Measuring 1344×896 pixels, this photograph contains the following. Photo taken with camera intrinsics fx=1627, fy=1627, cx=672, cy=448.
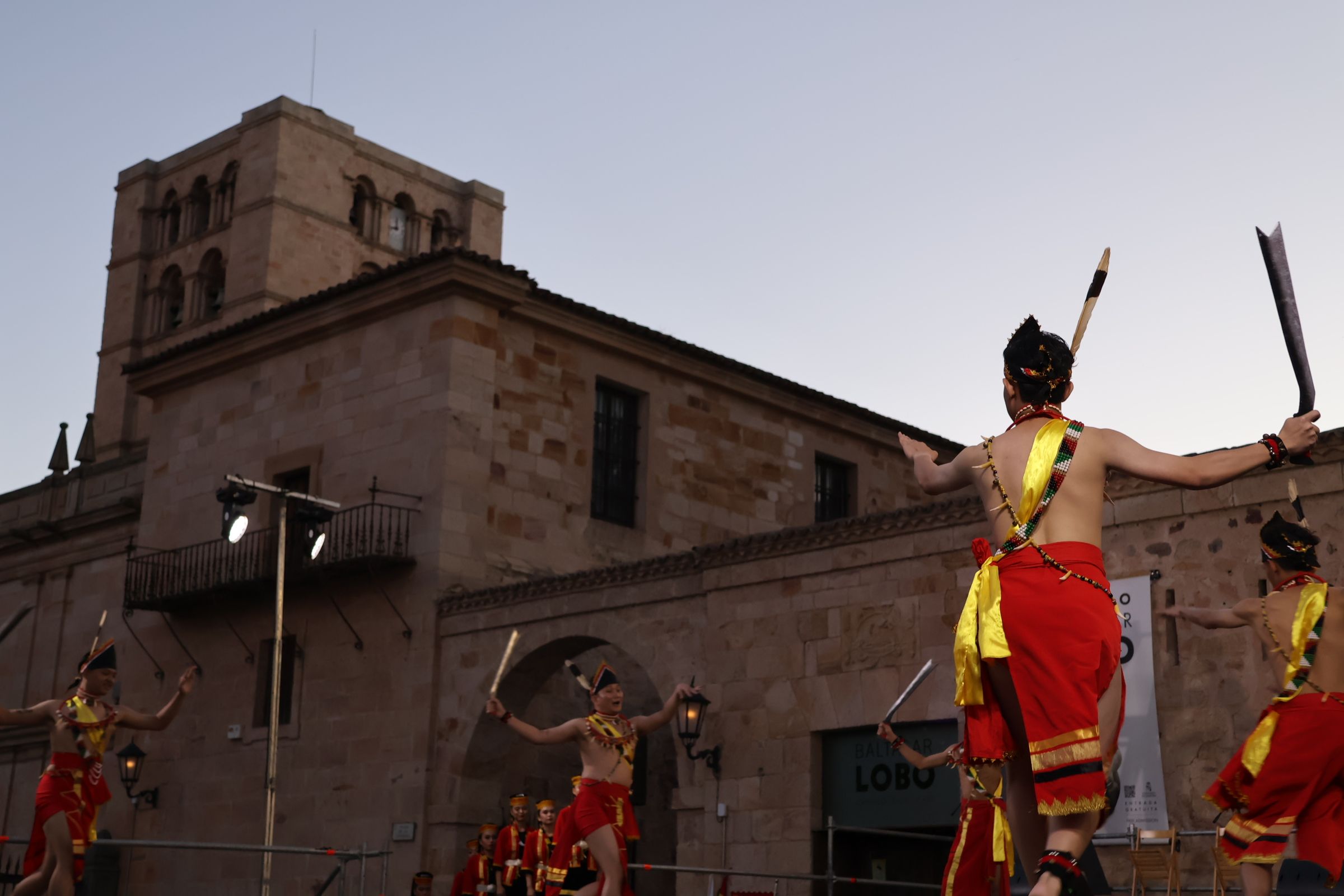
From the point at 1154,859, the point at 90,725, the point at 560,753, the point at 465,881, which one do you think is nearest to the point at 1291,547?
the point at 1154,859

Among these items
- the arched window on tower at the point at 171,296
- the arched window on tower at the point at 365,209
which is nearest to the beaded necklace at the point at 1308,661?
the arched window on tower at the point at 365,209

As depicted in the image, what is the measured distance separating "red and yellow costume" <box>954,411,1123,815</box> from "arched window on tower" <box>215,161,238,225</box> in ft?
131

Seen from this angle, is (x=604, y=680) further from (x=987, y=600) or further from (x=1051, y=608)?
(x=1051, y=608)

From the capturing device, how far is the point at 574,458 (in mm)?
23578

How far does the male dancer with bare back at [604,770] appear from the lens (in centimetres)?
1151

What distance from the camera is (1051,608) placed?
4867mm

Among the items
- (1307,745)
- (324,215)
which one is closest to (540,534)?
(1307,745)

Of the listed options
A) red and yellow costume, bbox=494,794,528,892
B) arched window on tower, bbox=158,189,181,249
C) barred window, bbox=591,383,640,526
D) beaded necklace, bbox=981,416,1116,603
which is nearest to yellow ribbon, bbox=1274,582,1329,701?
beaded necklace, bbox=981,416,1116,603

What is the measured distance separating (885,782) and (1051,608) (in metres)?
12.6

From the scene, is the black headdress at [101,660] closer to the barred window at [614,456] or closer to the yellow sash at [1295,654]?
the yellow sash at [1295,654]

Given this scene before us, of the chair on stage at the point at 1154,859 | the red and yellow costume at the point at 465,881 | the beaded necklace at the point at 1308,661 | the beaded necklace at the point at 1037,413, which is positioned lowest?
the red and yellow costume at the point at 465,881

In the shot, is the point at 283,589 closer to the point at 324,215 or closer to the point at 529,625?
the point at 529,625

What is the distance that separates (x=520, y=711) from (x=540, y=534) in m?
2.79

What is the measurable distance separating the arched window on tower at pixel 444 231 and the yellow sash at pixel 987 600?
139 feet
